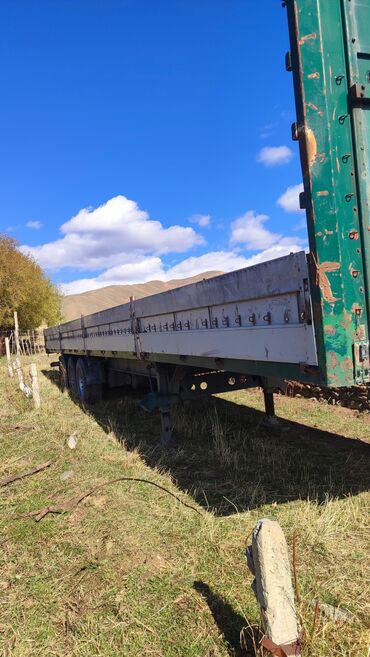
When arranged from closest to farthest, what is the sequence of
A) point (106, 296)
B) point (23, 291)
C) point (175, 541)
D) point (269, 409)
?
point (175, 541)
point (269, 409)
point (23, 291)
point (106, 296)

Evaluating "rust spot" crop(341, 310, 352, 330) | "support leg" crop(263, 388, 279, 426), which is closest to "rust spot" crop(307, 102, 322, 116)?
"rust spot" crop(341, 310, 352, 330)

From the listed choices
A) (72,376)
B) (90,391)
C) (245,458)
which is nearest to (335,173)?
(245,458)

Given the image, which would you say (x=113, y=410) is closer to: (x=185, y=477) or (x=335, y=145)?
(x=185, y=477)

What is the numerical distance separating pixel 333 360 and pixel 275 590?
114 cm

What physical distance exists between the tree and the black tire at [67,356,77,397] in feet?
66.2

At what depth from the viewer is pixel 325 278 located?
7.86ft

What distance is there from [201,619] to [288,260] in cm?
202

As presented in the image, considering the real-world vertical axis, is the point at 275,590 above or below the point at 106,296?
below

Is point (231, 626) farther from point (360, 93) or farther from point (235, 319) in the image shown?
point (360, 93)

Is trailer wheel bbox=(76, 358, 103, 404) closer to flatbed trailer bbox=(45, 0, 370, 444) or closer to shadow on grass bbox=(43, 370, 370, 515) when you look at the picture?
shadow on grass bbox=(43, 370, 370, 515)

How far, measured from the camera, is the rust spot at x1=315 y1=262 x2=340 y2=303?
2.39 meters

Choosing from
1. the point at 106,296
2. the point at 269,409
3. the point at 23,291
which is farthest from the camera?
the point at 106,296

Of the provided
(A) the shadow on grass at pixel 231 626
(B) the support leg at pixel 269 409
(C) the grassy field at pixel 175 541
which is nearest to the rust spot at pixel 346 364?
(C) the grassy field at pixel 175 541

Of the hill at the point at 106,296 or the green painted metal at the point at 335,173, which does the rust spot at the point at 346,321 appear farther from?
the hill at the point at 106,296
